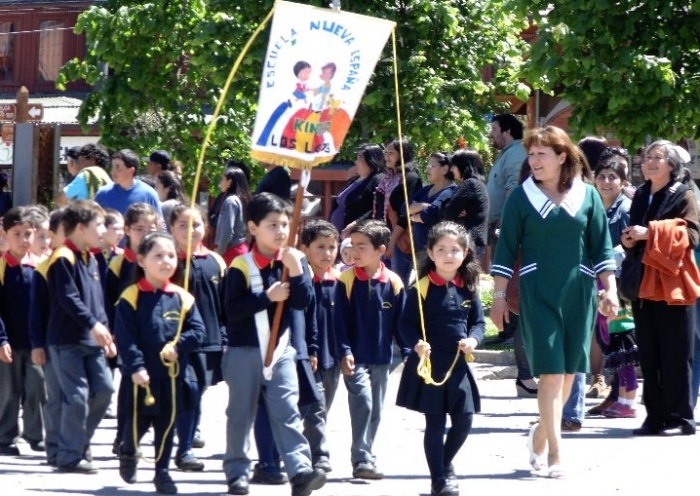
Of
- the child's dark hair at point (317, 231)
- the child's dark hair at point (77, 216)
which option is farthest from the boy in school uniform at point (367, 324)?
the child's dark hair at point (77, 216)

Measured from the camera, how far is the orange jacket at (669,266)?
32.6ft

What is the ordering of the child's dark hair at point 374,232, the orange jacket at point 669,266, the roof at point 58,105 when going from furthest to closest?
the roof at point 58,105
the orange jacket at point 669,266
the child's dark hair at point 374,232

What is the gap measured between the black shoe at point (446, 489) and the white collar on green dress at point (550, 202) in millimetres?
1587

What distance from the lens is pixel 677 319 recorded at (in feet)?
33.1

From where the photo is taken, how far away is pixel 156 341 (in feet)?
26.2

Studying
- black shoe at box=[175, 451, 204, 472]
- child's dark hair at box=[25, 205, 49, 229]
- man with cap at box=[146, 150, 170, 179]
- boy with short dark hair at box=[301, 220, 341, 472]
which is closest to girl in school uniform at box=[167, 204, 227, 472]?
black shoe at box=[175, 451, 204, 472]

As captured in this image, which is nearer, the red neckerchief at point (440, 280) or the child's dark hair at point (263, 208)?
the child's dark hair at point (263, 208)

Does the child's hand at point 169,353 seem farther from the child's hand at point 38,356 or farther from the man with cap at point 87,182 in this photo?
the man with cap at point 87,182

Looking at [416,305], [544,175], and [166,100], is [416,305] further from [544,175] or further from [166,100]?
[166,100]

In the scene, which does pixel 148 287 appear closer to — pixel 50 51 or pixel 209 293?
pixel 209 293

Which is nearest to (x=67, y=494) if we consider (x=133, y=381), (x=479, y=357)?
(x=133, y=381)

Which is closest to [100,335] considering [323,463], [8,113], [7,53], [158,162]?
[323,463]

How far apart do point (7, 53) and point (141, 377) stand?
111 feet

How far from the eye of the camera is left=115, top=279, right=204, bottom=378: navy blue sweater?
7957mm
